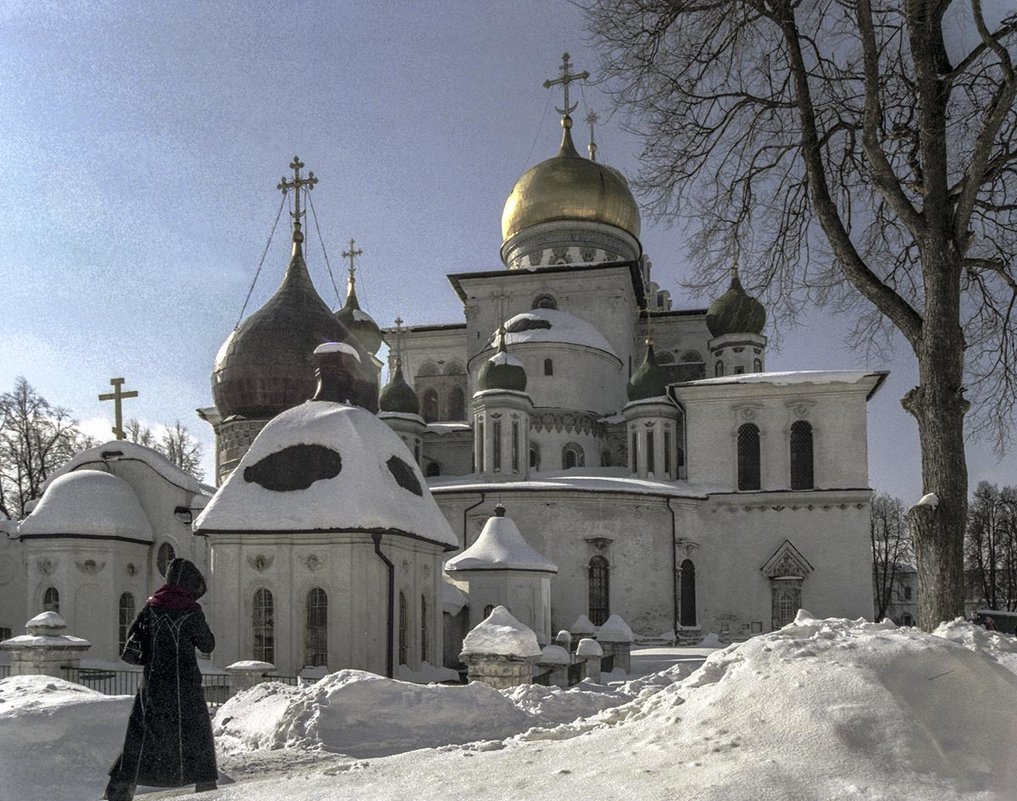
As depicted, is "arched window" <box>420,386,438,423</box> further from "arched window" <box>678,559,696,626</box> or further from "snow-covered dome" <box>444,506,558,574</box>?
"snow-covered dome" <box>444,506,558,574</box>

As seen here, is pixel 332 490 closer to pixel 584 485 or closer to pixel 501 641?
pixel 501 641

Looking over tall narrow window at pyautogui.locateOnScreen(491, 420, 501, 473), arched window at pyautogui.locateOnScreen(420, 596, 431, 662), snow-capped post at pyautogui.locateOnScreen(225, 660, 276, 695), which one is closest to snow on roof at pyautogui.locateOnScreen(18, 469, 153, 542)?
arched window at pyautogui.locateOnScreen(420, 596, 431, 662)

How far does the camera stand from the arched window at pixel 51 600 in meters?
19.8

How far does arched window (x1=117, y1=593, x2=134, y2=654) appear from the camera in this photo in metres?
20.0

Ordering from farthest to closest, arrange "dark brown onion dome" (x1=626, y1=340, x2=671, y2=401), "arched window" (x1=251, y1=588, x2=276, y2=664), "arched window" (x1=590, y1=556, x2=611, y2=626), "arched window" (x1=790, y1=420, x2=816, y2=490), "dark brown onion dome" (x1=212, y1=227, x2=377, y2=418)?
"dark brown onion dome" (x1=626, y1=340, x2=671, y2=401) < "arched window" (x1=790, y1=420, x2=816, y2=490) < "arched window" (x1=590, y1=556, x2=611, y2=626) < "dark brown onion dome" (x1=212, y1=227, x2=377, y2=418) < "arched window" (x1=251, y1=588, x2=276, y2=664)

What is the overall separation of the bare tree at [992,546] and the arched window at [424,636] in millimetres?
36702

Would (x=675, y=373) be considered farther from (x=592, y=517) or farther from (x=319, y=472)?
(x=319, y=472)

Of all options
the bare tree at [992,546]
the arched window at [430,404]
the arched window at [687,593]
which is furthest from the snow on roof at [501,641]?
the bare tree at [992,546]

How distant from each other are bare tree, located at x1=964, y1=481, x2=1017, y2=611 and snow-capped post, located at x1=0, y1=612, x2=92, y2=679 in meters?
42.1

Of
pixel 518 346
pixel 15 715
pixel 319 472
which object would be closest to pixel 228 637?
pixel 319 472

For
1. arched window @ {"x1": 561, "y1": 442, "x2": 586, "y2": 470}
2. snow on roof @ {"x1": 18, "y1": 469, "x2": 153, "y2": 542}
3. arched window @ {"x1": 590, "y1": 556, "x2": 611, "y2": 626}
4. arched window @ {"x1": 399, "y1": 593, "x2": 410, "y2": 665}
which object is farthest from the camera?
arched window @ {"x1": 561, "y1": 442, "x2": 586, "y2": 470}

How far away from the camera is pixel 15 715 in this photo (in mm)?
8086

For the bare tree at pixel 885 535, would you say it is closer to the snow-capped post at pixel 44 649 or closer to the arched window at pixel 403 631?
the arched window at pixel 403 631

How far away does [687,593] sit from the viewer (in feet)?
101
